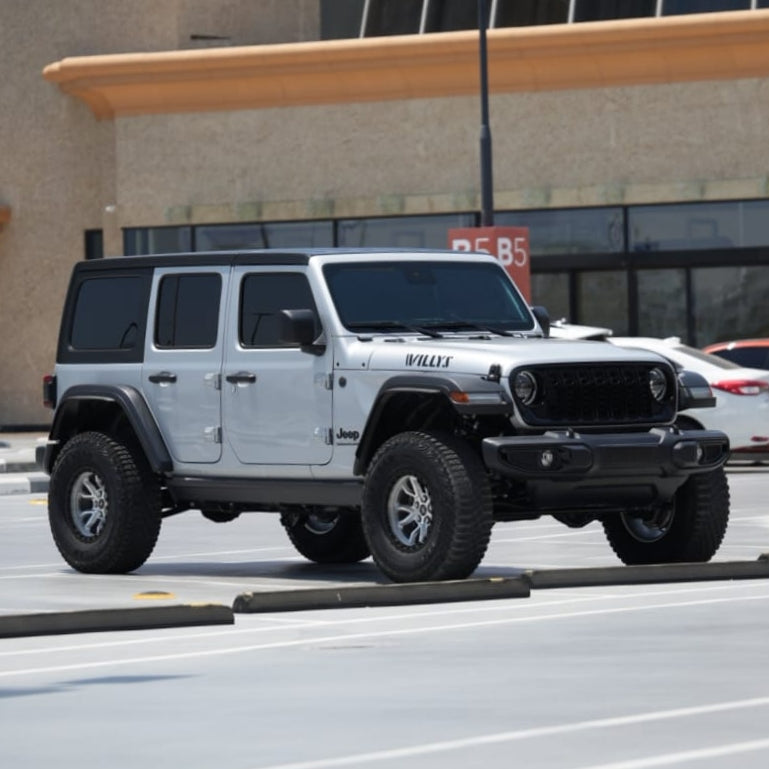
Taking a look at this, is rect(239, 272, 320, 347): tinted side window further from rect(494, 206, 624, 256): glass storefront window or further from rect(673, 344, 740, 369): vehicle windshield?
rect(494, 206, 624, 256): glass storefront window

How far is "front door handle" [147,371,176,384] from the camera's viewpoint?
55.6 ft

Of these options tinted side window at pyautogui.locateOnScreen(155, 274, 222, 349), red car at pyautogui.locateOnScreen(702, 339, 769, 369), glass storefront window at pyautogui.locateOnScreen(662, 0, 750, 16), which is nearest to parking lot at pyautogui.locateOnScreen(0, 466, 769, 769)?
tinted side window at pyautogui.locateOnScreen(155, 274, 222, 349)

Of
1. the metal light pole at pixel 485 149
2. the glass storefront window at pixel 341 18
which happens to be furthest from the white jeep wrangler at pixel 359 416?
the glass storefront window at pixel 341 18

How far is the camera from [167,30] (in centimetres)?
4544

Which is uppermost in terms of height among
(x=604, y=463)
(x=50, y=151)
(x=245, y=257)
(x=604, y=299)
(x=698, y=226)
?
(x=50, y=151)

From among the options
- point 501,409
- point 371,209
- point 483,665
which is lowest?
point 483,665

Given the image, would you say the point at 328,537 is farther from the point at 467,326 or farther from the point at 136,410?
the point at 467,326

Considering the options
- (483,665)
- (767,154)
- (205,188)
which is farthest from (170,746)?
(205,188)

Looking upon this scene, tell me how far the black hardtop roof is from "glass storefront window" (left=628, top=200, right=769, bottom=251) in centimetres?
2394

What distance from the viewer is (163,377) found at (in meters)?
17.0

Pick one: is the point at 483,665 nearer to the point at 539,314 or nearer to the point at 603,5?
the point at 539,314

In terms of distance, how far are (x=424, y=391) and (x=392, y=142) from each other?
93.2 ft

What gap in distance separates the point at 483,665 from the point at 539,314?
6.53 meters

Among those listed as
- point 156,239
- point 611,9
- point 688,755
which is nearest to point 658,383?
point 688,755
